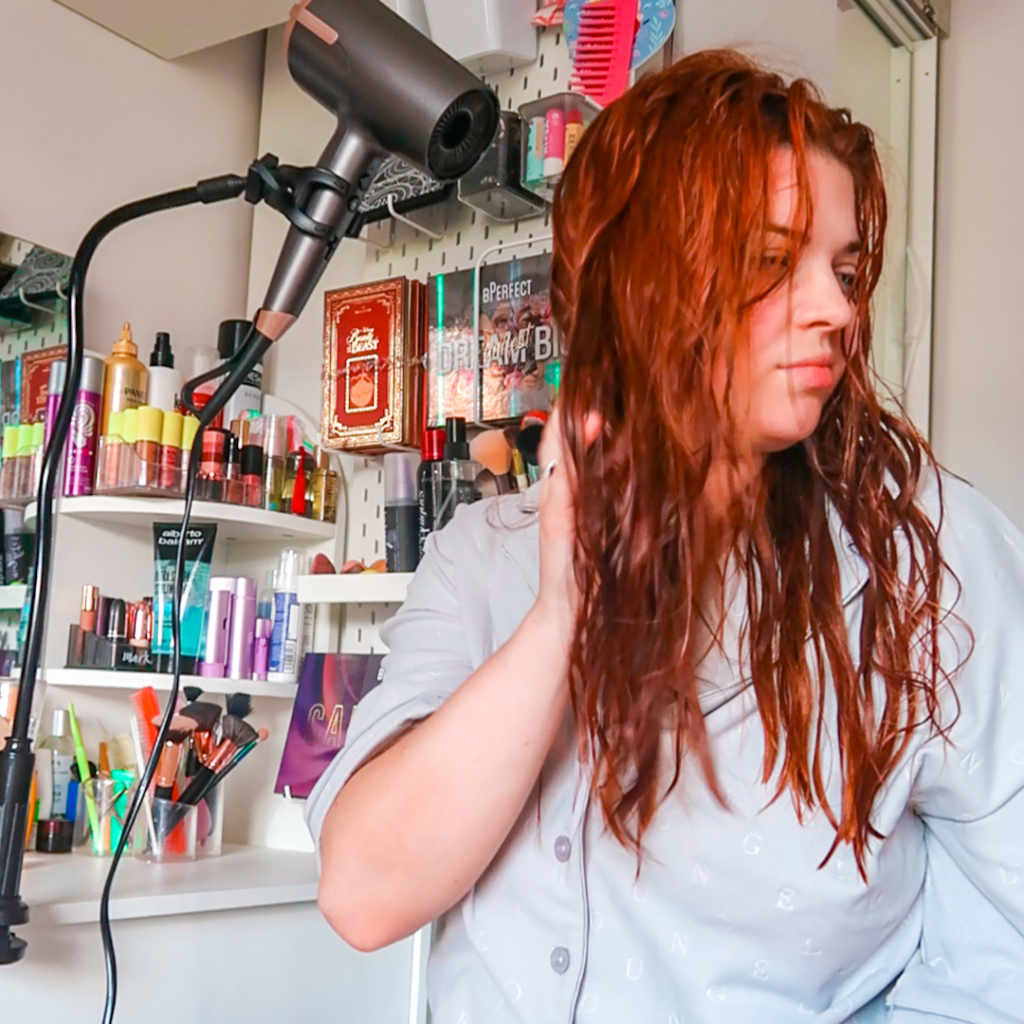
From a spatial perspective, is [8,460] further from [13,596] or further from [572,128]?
[572,128]

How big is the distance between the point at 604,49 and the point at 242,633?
0.79 meters

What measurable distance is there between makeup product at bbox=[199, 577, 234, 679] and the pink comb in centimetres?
71

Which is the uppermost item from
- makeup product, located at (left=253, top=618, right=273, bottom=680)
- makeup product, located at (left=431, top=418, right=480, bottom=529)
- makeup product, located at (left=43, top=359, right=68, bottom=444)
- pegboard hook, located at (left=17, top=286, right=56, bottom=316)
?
pegboard hook, located at (left=17, top=286, right=56, bottom=316)

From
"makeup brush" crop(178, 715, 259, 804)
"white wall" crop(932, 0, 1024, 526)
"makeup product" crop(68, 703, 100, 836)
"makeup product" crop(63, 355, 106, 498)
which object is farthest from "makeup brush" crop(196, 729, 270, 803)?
"white wall" crop(932, 0, 1024, 526)

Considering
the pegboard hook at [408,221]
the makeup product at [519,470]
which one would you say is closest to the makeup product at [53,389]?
the pegboard hook at [408,221]

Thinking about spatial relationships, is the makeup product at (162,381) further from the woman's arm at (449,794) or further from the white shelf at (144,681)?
the woman's arm at (449,794)

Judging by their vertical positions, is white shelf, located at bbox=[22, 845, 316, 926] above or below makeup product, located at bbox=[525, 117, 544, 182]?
below

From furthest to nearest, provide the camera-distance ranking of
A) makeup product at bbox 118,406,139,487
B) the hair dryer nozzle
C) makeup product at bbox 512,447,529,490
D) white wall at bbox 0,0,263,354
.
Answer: white wall at bbox 0,0,263,354
makeup product at bbox 118,406,139,487
makeup product at bbox 512,447,529,490
the hair dryer nozzle

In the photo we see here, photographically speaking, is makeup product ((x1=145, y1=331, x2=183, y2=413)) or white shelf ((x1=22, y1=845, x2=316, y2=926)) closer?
white shelf ((x1=22, y1=845, x2=316, y2=926))

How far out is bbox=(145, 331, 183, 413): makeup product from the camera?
1389mm

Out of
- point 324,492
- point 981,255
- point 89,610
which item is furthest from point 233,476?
point 981,255

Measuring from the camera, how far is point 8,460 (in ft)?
4.56

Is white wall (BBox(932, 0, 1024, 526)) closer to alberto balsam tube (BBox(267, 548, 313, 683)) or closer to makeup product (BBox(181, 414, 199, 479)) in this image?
alberto balsam tube (BBox(267, 548, 313, 683))

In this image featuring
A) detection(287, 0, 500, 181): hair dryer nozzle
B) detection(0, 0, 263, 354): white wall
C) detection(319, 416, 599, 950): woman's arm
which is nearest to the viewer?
detection(319, 416, 599, 950): woman's arm
